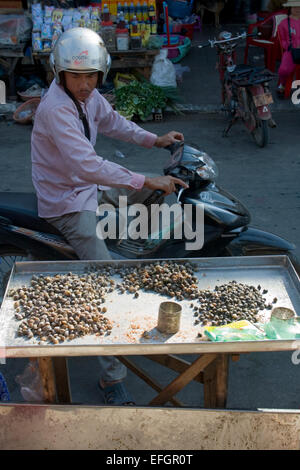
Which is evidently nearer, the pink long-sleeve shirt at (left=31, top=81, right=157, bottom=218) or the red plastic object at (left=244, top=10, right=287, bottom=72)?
the pink long-sleeve shirt at (left=31, top=81, right=157, bottom=218)

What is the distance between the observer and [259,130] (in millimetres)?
6566

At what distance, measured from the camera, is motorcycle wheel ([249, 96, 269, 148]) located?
638 centimetres

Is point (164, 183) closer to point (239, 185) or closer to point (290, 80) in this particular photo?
point (239, 185)

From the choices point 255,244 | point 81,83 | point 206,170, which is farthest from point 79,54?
point 255,244

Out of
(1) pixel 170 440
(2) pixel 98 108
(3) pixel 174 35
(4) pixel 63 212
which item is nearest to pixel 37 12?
(3) pixel 174 35

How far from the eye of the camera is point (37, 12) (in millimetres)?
7746

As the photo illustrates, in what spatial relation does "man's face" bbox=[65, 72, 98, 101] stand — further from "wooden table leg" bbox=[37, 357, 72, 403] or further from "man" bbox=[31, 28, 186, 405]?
"wooden table leg" bbox=[37, 357, 72, 403]

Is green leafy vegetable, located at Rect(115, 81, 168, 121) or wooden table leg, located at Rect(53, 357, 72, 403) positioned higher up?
green leafy vegetable, located at Rect(115, 81, 168, 121)

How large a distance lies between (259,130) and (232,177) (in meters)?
1.02

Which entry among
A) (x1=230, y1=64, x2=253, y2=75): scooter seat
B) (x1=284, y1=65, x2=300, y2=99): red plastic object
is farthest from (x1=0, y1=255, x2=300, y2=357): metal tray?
(x1=284, y1=65, x2=300, y2=99): red plastic object

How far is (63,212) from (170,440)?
133cm

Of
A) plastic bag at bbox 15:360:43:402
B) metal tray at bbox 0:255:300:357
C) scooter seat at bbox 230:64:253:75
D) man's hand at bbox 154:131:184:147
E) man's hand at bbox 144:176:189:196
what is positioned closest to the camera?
metal tray at bbox 0:255:300:357

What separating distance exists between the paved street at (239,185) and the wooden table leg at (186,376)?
687 mm

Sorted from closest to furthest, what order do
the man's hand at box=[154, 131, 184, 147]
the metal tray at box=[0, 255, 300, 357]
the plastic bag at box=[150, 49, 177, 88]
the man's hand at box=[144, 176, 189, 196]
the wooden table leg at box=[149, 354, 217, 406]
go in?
the metal tray at box=[0, 255, 300, 357]
the wooden table leg at box=[149, 354, 217, 406]
the man's hand at box=[144, 176, 189, 196]
the man's hand at box=[154, 131, 184, 147]
the plastic bag at box=[150, 49, 177, 88]
